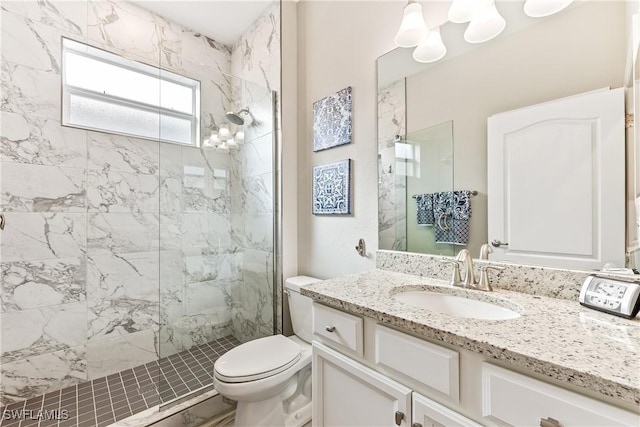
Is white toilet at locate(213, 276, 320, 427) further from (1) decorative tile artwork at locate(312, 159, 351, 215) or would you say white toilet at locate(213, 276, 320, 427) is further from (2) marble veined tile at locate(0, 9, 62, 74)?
(2) marble veined tile at locate(0, 9, 62, 74)

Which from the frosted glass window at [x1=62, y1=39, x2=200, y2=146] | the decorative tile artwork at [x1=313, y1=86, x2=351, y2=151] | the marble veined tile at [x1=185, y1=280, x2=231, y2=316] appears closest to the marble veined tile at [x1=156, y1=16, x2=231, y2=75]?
the frosted glass window at [x1=62, y1=39, x2=200, y2=146]

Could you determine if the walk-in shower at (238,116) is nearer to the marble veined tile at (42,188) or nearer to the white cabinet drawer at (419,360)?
the marble veined tile at (42,188)

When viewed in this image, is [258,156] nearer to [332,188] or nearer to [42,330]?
[332,188]

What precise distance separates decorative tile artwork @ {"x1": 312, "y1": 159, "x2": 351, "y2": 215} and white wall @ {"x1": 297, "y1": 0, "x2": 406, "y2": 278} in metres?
0.04

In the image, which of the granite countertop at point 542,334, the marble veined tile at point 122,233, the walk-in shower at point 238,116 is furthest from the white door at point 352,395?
the marble veined tile at point 122,233

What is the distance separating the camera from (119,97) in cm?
216

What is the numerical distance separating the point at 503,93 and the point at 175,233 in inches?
80.8

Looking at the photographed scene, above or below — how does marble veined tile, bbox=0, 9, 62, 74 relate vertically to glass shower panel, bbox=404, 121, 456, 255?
above

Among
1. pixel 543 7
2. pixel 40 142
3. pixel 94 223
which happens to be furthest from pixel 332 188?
pixel 40 142

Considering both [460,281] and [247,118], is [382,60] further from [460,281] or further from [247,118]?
[460,281]

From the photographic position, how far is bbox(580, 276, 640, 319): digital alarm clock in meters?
0.73

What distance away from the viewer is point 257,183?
2.09m

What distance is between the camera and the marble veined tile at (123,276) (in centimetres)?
196

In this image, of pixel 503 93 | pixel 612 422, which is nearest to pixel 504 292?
pixel 612 422
